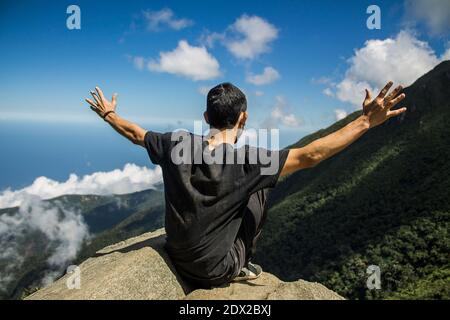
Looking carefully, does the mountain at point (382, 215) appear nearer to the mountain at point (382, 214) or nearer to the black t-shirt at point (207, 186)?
the mountain at point (382, 214)

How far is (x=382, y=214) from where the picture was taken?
291ft

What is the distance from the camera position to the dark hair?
198 inches

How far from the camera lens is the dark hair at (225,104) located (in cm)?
502

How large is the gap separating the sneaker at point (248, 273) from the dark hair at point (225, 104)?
2.50 metres

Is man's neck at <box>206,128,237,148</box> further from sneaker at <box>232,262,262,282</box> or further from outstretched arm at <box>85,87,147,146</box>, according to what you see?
sneaker at <box>232,262,262,282</box>

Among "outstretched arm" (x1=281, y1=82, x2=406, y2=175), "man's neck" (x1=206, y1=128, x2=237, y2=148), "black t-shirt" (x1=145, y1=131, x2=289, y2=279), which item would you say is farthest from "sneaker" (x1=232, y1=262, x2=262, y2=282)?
"man's neck" (x1=206, y1=128, x2=237, y2=148)

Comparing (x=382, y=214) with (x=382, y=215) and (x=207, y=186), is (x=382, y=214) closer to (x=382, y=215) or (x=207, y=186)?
(x=382, y=215)

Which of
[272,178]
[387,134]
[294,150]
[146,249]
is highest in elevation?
[387,134]

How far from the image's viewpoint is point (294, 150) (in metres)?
4.87

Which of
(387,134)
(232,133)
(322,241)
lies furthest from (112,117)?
(387,134)

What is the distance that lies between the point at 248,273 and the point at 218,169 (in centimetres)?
219

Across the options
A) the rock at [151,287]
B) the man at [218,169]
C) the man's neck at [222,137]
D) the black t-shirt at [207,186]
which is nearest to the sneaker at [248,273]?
the rock at [151,287]
